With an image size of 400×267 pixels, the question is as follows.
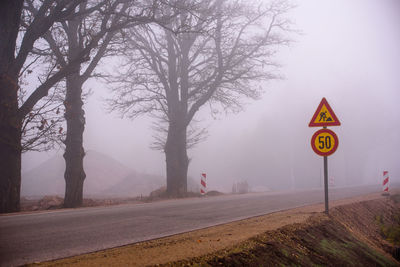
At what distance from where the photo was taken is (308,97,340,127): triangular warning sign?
29.2 ft

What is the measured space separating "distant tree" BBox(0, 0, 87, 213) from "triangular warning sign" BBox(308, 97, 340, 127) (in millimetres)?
7246

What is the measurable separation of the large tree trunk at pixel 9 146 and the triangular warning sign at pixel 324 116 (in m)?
8.21

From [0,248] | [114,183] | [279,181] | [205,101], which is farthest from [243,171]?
[0,248]

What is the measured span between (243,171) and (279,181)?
859cm

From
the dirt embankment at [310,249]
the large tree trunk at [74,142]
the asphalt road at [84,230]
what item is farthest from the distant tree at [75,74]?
the dirt embankment at [310,249]

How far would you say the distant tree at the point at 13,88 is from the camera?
33.6 feet

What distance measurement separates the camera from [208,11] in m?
12.8

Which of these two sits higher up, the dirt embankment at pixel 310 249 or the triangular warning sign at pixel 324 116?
the triangular warning sign at pixel 324 116

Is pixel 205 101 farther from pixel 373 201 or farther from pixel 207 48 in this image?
pixel 373 201

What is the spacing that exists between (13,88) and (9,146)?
168 centimetres

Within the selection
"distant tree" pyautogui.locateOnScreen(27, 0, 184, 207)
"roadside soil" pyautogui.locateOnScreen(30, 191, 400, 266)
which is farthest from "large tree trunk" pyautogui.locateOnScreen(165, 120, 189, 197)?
"roadside soil" pyautogui.locateOnScreen(30, 191, 400, 266)

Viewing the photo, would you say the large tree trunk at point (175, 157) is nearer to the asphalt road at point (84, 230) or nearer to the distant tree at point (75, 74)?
the distant tree at point (75, 74)

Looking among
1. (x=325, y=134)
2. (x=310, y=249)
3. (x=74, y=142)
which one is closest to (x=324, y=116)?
(x=325, y=134)

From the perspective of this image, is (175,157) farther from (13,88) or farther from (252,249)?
(252,249)
